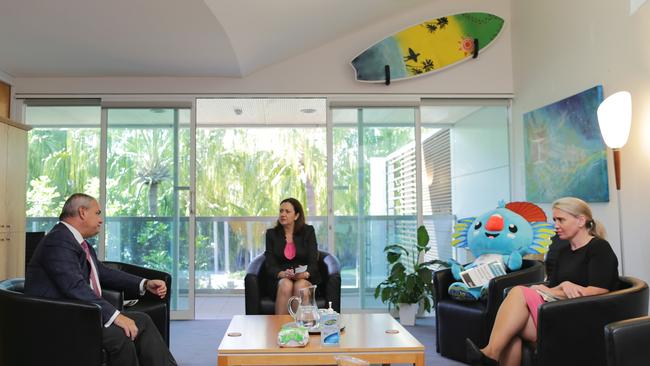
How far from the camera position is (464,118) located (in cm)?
657

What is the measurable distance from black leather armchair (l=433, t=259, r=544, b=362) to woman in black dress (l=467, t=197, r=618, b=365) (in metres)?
0.59

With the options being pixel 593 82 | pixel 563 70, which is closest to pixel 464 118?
pixel 563 70

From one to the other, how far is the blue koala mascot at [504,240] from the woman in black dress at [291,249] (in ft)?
3.60

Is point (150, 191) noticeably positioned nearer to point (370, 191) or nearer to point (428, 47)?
point (370, 191)

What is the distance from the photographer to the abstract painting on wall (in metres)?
4.05

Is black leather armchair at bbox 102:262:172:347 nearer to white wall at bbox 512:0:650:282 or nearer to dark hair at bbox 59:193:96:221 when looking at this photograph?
dark hair at bbox 59:193:96:221

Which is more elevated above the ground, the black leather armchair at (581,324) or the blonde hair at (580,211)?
the blonde hair at (580,211)

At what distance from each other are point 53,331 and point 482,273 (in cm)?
266

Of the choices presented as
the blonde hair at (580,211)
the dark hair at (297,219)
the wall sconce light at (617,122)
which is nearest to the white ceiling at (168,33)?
the dark hair at (297,219)

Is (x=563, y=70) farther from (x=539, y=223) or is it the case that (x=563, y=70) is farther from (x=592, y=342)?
(x=592, y=342)

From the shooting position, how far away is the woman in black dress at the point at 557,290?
267 centimetres

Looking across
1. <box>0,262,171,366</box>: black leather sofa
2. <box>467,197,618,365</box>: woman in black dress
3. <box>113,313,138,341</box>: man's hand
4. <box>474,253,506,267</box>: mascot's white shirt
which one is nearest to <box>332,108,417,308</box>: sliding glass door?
<box>474,253,506,267</box>: mascot's white shirt

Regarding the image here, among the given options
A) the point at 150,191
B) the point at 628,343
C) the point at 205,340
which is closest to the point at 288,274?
the point at 205,340

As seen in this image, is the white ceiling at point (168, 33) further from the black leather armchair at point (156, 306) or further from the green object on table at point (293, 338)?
the green object on table at point (293, 338)
